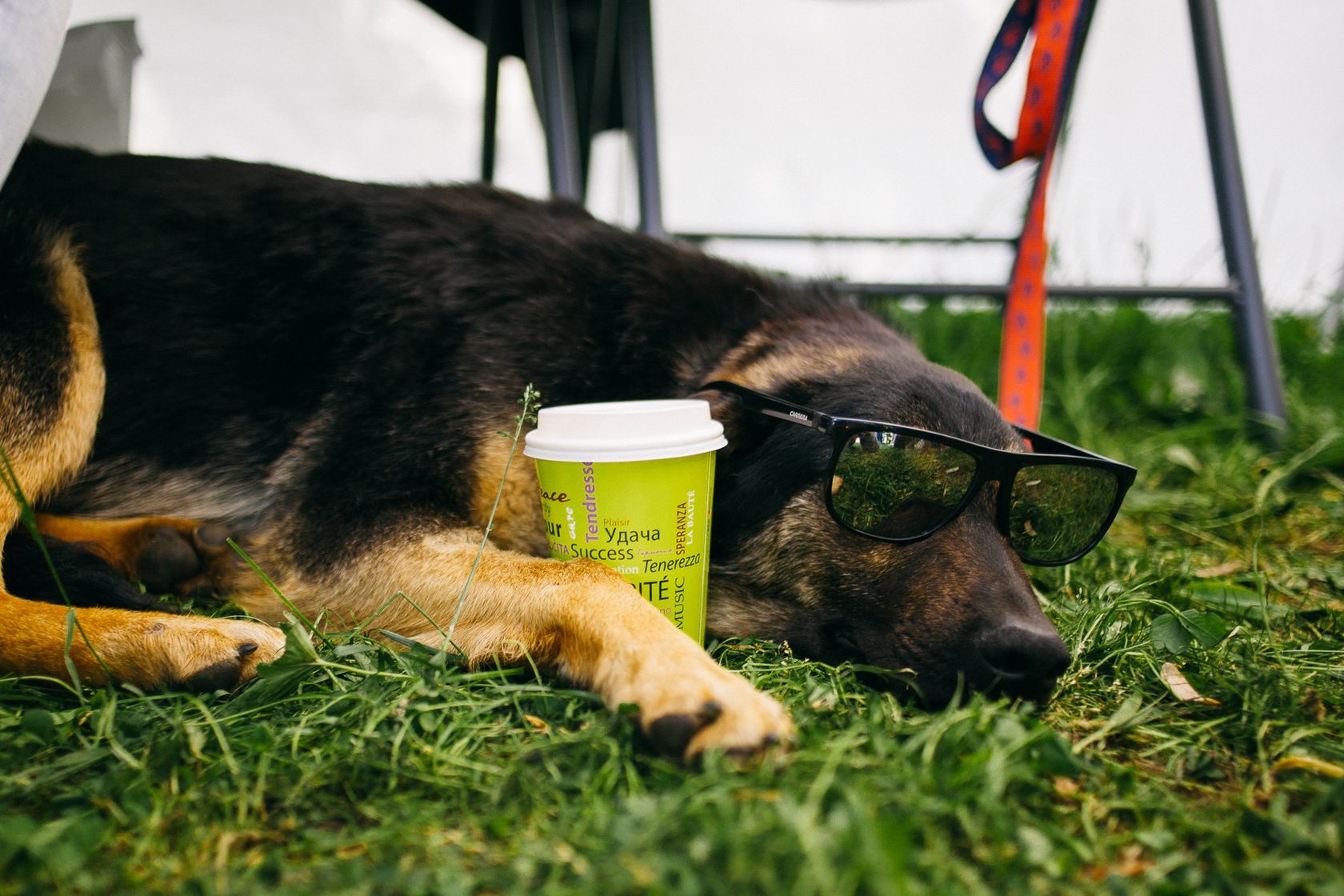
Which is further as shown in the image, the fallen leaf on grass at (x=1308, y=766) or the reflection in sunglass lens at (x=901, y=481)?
the reflection in sunglass lens at (x=901, y=481)

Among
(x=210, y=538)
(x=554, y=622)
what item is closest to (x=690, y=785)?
(x=554, y=622)

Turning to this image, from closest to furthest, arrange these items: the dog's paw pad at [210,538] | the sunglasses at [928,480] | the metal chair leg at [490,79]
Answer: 1. the sunglasses at [928,480]
2. the dog's paw pad at [210,538]
3. the metal chair leg at [490,79]

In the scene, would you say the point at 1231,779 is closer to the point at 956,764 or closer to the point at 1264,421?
the point at 956,764

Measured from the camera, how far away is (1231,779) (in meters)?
1.19

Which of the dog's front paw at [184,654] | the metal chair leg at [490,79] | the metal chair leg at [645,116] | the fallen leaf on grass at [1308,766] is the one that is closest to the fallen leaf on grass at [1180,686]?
the fallen leaf on grass at [1308,766]

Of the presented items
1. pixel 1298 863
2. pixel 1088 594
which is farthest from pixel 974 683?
pixel 1088 594

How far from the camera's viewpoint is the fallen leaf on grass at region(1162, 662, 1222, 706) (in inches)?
55.8

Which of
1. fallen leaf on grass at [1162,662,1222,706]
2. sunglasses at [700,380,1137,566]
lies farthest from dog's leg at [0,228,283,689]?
fallen leaf on grass at [1162,662,1222,706]

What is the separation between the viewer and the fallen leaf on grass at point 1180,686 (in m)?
1.42

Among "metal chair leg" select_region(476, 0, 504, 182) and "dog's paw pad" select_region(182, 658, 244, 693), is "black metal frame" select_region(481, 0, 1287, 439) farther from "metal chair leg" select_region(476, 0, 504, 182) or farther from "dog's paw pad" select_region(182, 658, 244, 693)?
"dog's paw pad" select_region(182, 658, 244, 693)

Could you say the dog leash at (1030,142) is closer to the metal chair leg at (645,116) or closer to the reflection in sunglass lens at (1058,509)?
the reflection in sunglass lens at (1058,509)

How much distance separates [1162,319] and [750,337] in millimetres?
3736

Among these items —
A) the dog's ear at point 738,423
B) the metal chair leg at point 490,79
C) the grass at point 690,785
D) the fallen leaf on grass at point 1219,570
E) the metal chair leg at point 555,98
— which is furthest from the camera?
the metal chair leg at point 490,79

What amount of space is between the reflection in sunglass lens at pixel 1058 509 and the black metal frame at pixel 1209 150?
1.78 meters
